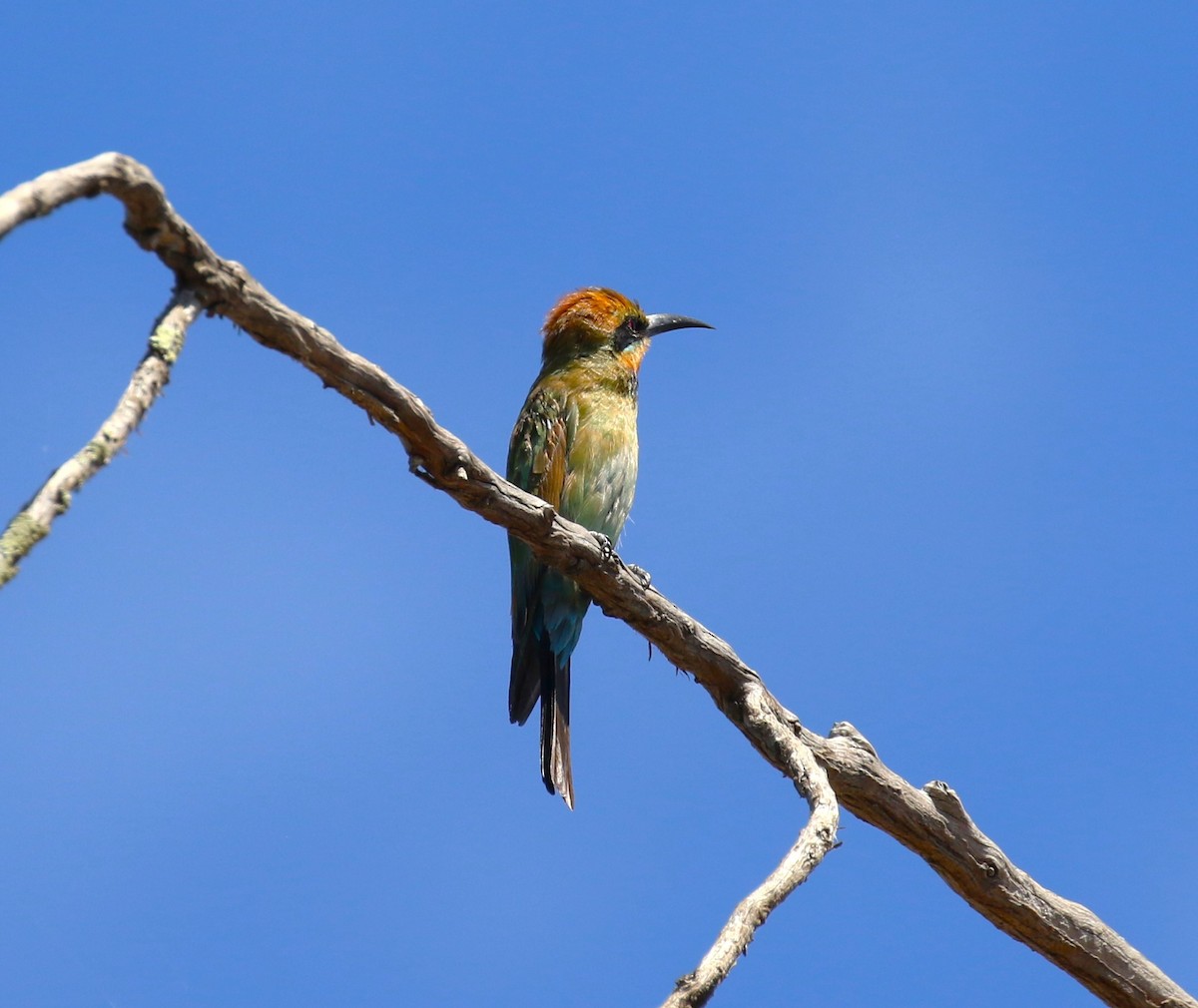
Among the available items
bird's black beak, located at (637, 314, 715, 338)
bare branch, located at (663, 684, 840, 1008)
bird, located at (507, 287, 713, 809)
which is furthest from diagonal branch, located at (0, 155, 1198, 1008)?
bird's black beak, located at (637, 314, 715, 338)

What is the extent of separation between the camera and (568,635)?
536cm

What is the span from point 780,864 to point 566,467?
2626 millimetres

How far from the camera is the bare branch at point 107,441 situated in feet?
6.48

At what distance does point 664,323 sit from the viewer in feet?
21.0

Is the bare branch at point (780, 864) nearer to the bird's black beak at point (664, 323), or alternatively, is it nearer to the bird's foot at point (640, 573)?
the bird's foot at point (640, 573)

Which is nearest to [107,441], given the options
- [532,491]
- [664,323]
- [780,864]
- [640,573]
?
[780,864]

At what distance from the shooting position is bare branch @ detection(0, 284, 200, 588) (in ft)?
6.48

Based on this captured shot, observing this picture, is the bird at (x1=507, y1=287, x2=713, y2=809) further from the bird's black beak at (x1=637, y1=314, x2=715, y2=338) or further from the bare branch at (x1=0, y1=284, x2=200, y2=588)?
the bare branch at (x1=0, y1=284, x2=200, y2=588)

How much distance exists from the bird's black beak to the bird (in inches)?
2.5

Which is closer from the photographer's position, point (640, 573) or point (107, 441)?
point (107, 441)

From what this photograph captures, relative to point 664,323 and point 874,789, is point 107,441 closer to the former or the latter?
point 874,789

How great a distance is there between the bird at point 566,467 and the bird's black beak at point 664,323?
0.21ft

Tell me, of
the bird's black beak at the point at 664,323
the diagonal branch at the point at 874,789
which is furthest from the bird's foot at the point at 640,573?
the bird's black beak at the point at 664,323

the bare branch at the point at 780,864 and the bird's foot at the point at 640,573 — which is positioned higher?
the bird's foot at the point at 640,573
